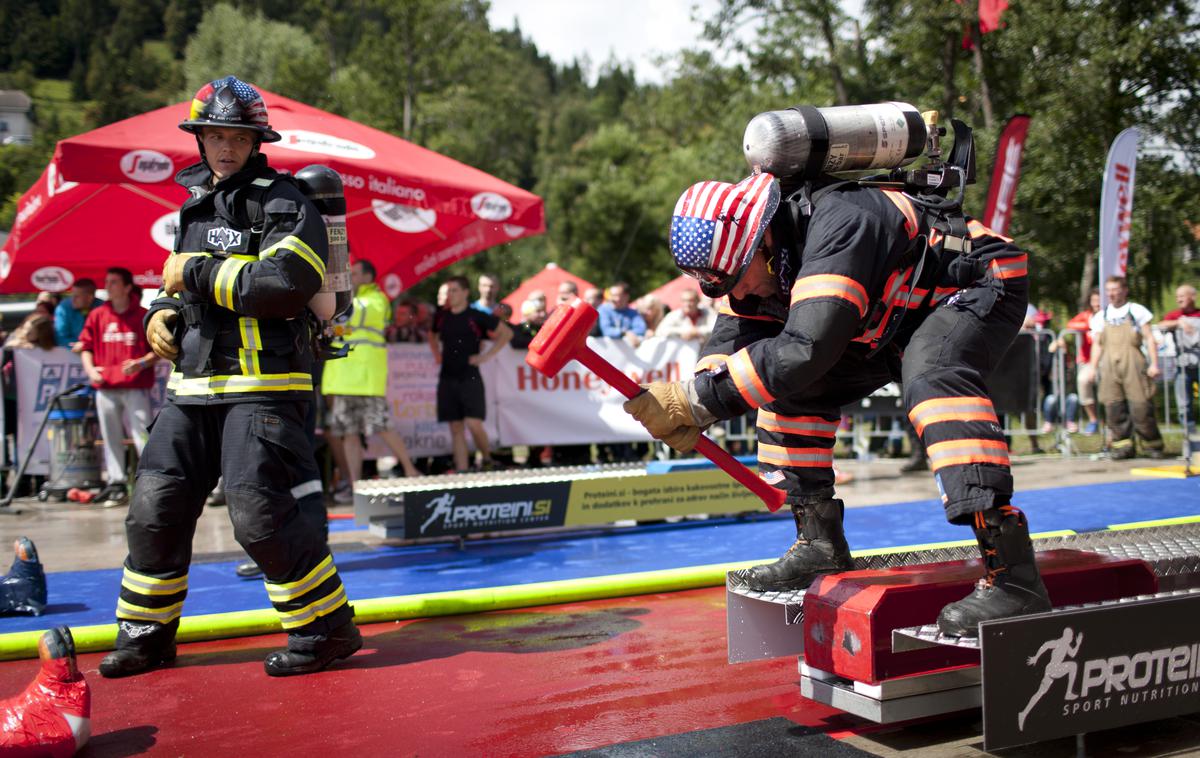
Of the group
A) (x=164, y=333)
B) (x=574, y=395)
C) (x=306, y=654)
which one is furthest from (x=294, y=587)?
(x=574, y=395)

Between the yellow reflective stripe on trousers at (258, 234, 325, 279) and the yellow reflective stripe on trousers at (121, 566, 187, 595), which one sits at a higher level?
the yellow reflective stripe on trousers at (258, 234, 325, 279)

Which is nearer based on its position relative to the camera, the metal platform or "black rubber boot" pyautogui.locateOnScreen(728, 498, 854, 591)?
the metal platform

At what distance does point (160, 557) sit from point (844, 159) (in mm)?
3004

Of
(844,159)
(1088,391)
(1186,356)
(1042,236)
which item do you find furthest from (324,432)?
(1042,236)

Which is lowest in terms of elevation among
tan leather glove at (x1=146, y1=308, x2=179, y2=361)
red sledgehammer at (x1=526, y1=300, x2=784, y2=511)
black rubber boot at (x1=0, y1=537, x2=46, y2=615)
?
black rubber boot at (x1=0, y1=537, x2=46, y2=615)

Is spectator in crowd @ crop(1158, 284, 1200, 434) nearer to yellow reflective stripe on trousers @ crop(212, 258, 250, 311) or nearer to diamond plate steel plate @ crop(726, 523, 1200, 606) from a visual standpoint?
diamond plate steel plate @ crop(726, 523, 1200, 606)

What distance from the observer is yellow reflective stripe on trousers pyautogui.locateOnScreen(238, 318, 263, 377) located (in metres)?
4.17

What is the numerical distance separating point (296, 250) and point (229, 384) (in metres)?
0.60

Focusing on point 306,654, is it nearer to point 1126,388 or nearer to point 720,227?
point 720,227

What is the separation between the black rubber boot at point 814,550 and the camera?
12.5ft

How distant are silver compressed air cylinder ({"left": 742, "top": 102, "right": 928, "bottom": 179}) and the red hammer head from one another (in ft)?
2.63

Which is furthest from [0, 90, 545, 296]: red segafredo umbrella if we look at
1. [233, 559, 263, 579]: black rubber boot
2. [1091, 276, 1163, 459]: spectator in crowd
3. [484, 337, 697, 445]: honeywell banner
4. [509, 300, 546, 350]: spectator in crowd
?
[1091, 276, 1163, 459]: spectator in crowd

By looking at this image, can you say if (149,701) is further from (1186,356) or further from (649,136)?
(649,136)

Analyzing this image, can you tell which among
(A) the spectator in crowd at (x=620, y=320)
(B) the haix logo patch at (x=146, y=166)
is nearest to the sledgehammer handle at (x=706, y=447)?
(B) the haix logo patch at (x=146, y=166)
